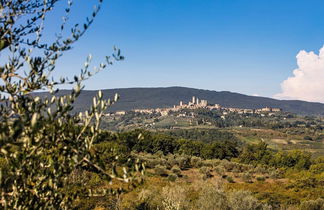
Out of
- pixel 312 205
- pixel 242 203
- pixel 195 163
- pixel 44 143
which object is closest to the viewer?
pixel 44 143

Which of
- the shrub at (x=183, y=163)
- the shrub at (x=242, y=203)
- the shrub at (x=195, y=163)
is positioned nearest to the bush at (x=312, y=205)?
the shrub at (x=242, y=203)

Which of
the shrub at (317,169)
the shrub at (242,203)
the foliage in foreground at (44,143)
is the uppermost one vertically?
the foliage in foreground at (44,143)

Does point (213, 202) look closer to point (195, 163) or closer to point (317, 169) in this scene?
point (195, 163)

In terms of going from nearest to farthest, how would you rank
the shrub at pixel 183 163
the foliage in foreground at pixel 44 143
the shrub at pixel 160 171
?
the foliage in foreground at pixel 44 143
the shrub at pixel 160 171
the shrub at pixel 183 163

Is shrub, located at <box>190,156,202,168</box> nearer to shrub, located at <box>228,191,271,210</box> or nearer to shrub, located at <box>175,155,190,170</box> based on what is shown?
shrub, located at <box>175,155,190,170</box>

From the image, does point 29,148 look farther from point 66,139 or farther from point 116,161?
point 116,161

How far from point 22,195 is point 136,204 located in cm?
2256

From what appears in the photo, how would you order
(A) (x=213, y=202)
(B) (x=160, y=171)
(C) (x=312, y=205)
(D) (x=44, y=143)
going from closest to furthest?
1. (D) (x=44, y=143)
2. (A) (x=213, y=202)
3. (C) (x=312, y=205)
4. (B) (x=160, y=171)

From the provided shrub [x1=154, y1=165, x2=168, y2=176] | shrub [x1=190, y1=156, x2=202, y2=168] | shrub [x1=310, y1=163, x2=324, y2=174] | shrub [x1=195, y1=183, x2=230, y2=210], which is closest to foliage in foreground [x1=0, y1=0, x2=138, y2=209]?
shrub [x1=195, y1=183, x2=230, y2=210]

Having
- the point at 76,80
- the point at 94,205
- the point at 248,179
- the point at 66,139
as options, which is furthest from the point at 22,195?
the point at 248,179

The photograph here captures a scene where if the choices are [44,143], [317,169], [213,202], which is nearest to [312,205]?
[213,202]

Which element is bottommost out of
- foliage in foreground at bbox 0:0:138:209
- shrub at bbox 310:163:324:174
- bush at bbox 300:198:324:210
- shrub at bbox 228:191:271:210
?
shrub at bbox 310:163:324:174

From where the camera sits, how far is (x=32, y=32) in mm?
7293

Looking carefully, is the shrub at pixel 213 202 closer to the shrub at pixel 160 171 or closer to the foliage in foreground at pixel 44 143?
the foliage in foreground at pixel 44 143
